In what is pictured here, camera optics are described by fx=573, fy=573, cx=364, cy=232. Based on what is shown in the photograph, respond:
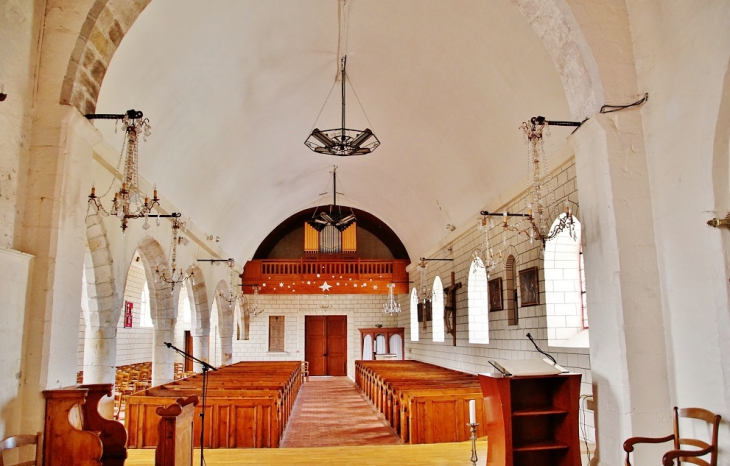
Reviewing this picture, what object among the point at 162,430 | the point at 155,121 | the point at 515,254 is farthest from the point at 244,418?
the point at 515,254

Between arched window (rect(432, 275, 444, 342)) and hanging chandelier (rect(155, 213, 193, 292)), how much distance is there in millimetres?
5997

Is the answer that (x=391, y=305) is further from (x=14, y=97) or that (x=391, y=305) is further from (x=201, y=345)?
(x=14, y=97)

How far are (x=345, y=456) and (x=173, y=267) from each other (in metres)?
3.98

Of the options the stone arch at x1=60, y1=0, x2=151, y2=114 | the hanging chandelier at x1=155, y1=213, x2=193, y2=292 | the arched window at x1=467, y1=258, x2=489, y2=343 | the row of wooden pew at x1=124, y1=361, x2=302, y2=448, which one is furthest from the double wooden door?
the stone arch at x1=60, y1=0, x2=151, y2=114

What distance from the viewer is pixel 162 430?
4164mm

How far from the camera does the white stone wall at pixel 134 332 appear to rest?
1495cm

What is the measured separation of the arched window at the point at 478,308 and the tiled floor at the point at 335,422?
2.44 metres

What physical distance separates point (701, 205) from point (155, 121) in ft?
20.8

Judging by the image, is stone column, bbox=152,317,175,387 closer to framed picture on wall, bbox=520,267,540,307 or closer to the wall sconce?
framed picture on wall, bbox=520,267,540,307

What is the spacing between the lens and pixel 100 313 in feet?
23.7

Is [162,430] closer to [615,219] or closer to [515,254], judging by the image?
[615,219]

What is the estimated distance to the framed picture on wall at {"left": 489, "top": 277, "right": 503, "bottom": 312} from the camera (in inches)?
365

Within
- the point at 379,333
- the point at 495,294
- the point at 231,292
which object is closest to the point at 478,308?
the point at 495,294

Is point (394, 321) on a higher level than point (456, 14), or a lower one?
lower
